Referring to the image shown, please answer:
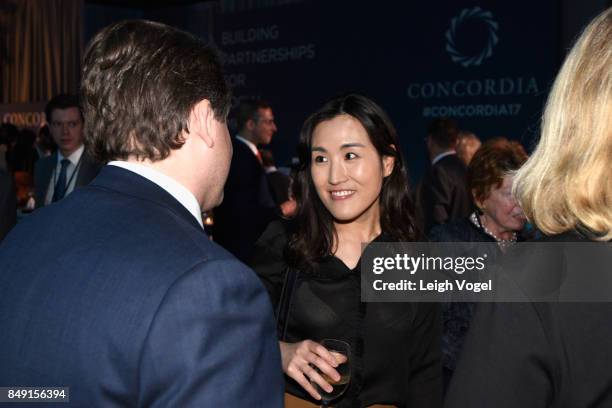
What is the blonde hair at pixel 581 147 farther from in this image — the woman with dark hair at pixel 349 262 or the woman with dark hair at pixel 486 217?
the woman with dark hair at pixel 486 217

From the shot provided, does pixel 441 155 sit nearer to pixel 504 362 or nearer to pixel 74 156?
pixel 74 156

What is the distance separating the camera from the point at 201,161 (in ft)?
4.01

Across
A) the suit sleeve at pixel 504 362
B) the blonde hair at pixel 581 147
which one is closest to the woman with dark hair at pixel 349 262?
the suit sleeve at pixel 504 362

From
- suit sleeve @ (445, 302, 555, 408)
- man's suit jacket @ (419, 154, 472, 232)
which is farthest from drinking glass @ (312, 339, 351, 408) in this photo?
man's suit jacket @ (419, 154, 472, 232)

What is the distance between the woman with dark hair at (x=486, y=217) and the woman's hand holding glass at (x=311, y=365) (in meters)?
0.96

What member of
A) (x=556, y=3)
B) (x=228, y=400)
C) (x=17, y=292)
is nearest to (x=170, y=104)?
(x=17, y=292)

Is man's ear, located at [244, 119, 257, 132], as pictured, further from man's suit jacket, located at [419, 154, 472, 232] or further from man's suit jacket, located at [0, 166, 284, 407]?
man's suit jacket, located at [0, 166, 284, 407]

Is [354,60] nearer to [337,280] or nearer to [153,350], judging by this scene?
[337,280]

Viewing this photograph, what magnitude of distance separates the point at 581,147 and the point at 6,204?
2877 mm

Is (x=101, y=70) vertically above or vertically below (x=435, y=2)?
below

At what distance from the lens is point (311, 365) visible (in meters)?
1.79

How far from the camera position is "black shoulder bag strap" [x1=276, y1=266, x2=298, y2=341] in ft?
6.97

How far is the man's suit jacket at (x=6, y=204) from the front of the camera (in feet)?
10.6

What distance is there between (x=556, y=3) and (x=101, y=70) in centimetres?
688
